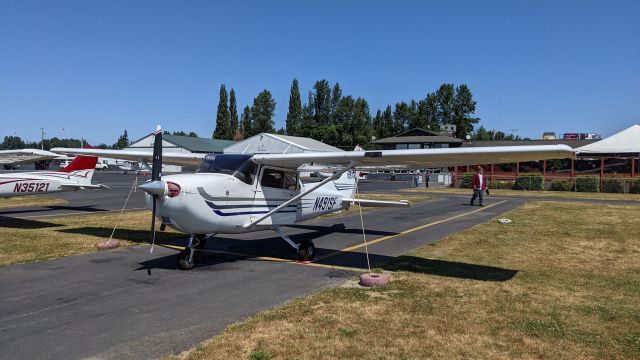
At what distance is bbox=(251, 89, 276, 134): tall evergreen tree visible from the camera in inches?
4496

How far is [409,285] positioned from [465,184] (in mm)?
38624

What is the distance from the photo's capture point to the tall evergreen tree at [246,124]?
11457 centimetres

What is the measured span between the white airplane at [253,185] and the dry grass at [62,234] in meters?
3.21

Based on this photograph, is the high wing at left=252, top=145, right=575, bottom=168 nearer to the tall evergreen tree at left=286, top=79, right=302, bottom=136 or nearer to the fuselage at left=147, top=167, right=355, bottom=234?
the fuselage at left=147, top=167, right=355, bottom=234

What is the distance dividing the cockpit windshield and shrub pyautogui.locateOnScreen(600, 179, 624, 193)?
40.1 metres

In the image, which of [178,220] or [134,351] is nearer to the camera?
[134,351]

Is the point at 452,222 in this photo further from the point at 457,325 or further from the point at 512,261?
the point at 457,325

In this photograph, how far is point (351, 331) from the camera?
17.9 ft

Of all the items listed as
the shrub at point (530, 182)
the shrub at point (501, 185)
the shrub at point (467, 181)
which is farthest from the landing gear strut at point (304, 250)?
the shrub at point (530, 182)

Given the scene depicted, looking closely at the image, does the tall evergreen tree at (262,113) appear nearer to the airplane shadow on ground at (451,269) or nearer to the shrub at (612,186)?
the shrub at (612,186)

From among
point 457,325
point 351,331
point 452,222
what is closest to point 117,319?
point 351,331

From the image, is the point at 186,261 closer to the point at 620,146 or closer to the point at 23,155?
the point at 23,155

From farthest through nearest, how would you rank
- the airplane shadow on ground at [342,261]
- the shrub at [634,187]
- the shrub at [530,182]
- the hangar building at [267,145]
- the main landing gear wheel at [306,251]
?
1. the hangar building at [267,145]
2. the shrub at [530,182]
3. the shrub at [634,187]
4. the main landing gear wheel at [306,251]
5. the airplane shadow on ground at [342,261]

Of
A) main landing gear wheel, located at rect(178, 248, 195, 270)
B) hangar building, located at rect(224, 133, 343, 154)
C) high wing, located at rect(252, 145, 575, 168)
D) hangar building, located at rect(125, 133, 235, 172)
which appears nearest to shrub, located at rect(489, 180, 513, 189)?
hangar building, located at rect(224, 133, 343, 154)
